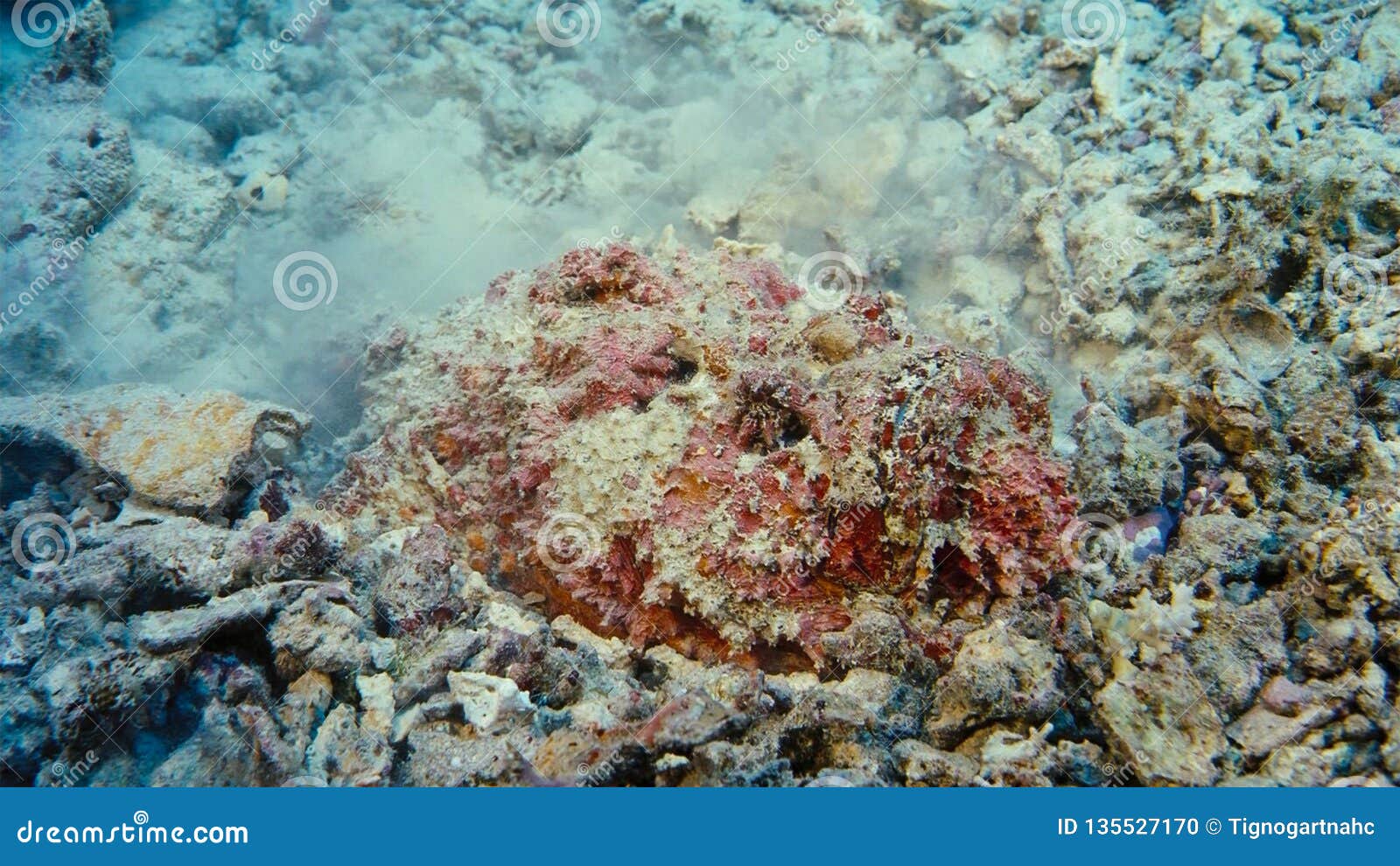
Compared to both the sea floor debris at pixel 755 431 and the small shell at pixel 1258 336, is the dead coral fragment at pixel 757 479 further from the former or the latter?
the small shell at pixel 1258 336

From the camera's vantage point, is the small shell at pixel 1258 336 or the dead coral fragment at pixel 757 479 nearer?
the dead coral fragment at pixel 757 479

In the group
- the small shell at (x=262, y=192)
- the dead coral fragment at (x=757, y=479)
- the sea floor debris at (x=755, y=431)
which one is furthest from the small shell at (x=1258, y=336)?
the small shell at (x=262, y=192)

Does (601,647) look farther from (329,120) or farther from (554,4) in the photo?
(554,4)

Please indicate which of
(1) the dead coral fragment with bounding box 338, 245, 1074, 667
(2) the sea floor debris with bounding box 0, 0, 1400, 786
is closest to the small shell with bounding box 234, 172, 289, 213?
(2) the sea floor debris with bounding box 0, 0, 1400, 786

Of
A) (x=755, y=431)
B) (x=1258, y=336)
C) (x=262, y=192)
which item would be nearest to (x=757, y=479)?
(x=755, y=431)

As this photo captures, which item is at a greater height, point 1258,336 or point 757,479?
point 757,479

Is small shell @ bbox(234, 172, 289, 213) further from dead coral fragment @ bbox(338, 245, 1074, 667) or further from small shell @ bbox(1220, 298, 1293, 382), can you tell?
small shell @ bbox(1220, 298, 1293, 382)

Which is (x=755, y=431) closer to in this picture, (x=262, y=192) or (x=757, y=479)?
(x=757, y=479)

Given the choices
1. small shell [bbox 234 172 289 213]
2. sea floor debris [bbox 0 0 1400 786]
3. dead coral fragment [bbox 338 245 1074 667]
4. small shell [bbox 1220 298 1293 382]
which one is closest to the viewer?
sea floor debris [bbox 0 0 1400 786]
